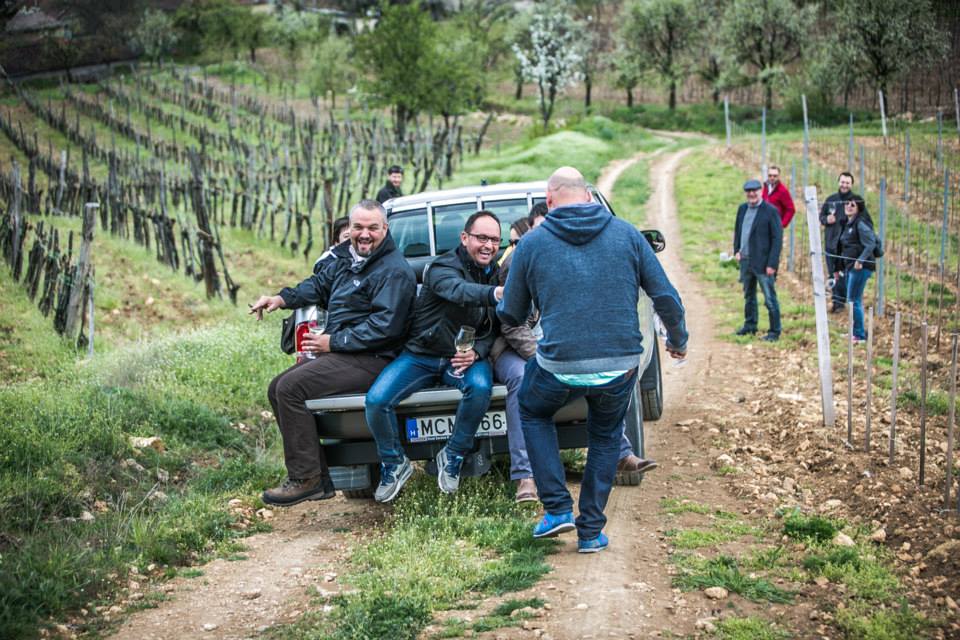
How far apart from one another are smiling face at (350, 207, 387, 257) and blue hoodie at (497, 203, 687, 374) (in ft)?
4.19

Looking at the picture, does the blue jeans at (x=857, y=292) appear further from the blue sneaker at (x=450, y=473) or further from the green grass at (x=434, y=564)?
the blue sneaker at (x=450, y=473)

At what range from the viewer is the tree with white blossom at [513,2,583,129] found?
63.8 metres

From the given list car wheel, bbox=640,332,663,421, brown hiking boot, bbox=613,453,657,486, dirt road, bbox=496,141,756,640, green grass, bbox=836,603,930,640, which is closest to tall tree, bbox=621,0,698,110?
dirt road, bbox=496,141,756,640

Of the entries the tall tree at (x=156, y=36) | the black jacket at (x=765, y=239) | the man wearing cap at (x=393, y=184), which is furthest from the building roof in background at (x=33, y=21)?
the tall tree at (x=156, y=36)

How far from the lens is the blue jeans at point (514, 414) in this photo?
18.6 feet

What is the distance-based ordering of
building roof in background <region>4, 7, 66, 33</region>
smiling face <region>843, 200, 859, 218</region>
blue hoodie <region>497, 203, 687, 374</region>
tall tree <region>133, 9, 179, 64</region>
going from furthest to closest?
1. tall tree <region>133, 9, 179, 64</region>
2. building roof in background <region>4, 7, 66, 33</region>
3. smiling face <region>843, 200, 859, 218</region>
4. blue hoodie <region>497, 203, 687, 374</region>

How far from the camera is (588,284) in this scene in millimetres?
4746

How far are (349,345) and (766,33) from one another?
56.4m

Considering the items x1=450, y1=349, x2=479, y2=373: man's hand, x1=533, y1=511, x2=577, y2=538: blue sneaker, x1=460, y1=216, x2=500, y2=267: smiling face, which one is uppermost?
x1=460, y1=216, x2=500, y2=267: smiling face

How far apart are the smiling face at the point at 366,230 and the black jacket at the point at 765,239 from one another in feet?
24.0

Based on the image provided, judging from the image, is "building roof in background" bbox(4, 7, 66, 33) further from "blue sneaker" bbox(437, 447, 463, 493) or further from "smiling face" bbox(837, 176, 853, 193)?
"blue sneaker" bbox(437, 447, 463, 493)

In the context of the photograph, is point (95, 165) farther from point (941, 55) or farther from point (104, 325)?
point (941, 55)

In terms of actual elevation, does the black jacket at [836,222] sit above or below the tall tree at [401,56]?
below

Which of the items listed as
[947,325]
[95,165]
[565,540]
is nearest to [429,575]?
[565,540]
